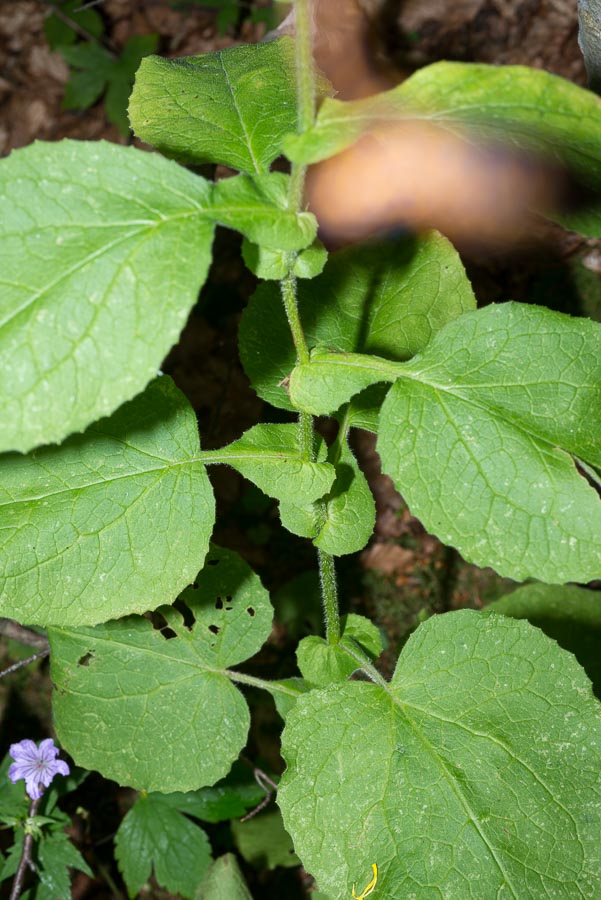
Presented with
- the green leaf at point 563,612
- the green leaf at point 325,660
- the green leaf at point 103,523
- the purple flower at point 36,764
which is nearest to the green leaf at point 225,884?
the purple flower at point 36,764

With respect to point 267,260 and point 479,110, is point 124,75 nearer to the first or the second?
point 267,260

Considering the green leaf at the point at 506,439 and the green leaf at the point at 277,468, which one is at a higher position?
the green leaf at the point at 506,439

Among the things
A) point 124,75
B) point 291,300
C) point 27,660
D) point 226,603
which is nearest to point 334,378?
point 291,300

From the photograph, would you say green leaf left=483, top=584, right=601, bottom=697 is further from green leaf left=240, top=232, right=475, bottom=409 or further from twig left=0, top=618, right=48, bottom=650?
twig left=0, top=618, right=48, bottom=650

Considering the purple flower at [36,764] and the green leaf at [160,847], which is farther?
the green leaf at [160,847]

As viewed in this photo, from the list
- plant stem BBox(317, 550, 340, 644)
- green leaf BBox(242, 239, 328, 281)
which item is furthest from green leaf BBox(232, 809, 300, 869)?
green leaf BBox(242, 239, 328, 281)

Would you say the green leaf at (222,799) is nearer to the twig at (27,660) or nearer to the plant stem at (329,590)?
the twig at (27,660)
